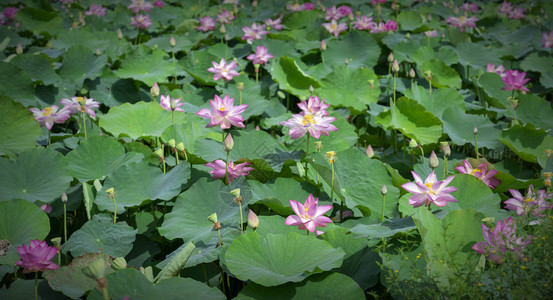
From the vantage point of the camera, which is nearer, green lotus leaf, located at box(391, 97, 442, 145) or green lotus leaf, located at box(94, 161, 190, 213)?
green lotus leaf, located at box(94, 161, 190, 213)

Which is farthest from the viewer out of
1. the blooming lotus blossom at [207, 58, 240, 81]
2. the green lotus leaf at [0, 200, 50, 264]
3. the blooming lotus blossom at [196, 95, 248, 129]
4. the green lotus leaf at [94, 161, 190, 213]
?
the blooming lotus blossom at [207, 58, 240, 81]

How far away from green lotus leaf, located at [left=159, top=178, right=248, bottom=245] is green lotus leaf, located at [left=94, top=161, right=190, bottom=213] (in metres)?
0.07

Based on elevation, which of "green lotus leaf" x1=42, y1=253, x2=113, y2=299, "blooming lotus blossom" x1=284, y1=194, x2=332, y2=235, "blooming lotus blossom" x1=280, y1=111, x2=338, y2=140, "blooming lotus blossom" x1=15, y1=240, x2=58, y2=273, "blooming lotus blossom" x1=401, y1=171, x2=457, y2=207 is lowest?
"green lotus leaf" x1=42, y1=253, x2=113, y2=299

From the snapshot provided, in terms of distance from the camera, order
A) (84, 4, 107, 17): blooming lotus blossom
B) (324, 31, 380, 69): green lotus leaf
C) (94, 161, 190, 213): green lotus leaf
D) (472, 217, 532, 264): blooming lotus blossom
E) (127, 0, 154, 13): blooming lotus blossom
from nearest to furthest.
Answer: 1. (472, 217, 532, 264): blooming lotus blossom
2. (94, 161, 190, 213): green lotus leaf
3. (324, 31, 380, 69): green lotus leaf
4. (127, 0, 154, 13): blooming lotus blossom
5. (84, 4, 107, 17): blooming lotus blossom

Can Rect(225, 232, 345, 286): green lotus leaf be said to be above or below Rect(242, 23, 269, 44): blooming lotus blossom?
below

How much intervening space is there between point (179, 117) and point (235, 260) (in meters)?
0.92

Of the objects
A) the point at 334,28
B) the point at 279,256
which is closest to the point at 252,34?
the point at 334,28

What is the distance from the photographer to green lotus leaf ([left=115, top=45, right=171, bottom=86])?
240 centimetres

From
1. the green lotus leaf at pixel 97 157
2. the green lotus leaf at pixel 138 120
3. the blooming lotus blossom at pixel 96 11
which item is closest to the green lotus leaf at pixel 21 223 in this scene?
the green lotus leaf at pixel 97 157

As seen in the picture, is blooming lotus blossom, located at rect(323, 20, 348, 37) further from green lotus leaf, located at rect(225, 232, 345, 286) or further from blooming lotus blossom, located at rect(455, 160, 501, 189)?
green lotus leaf, located at rect(225, 232, 345, 286)

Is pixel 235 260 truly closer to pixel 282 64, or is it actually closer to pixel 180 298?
pixel 180 298

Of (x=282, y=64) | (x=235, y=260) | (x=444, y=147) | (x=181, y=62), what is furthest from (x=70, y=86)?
(x=444, y=147)

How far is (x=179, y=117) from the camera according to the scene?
1890mm

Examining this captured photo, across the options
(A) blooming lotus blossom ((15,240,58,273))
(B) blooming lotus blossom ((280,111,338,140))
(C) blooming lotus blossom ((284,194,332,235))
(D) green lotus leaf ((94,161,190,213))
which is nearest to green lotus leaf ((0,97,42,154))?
(D) green lotus leaf ((94,161,190,213))
